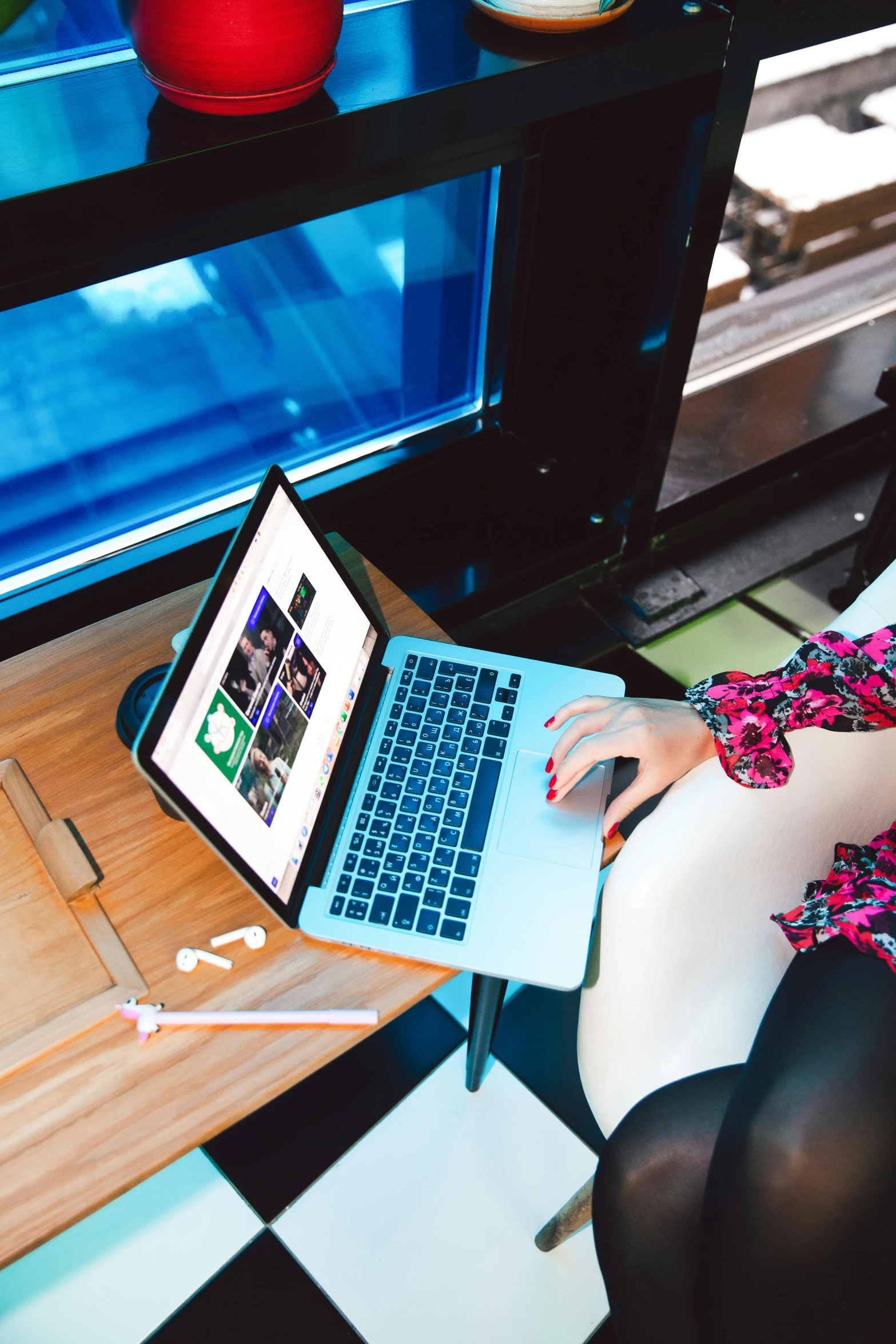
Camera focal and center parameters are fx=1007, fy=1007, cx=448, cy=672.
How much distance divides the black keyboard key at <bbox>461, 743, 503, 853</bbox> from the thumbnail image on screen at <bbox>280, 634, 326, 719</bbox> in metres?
0.20

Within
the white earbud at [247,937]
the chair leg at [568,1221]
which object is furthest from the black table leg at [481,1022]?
the white earbud at [247,937]

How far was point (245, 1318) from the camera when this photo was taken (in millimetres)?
1308

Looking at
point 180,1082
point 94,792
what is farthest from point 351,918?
point 94,792

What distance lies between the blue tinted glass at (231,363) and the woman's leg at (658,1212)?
1192mm

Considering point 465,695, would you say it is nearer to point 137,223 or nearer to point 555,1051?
point 137,223

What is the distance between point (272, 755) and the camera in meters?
0.97

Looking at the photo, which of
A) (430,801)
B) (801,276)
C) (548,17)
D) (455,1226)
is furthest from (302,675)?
(801,276)

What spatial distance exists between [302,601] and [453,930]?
1.21 feet

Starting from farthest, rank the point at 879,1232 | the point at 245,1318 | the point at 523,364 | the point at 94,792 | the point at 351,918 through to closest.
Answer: the point at 523,364 < the point at 245,1318 < the point at 94,792 < the point at 351,918 < the point at 879,1232

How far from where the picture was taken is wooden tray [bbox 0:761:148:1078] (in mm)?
919

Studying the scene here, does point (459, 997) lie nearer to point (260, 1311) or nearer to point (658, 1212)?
point (260, 1311)

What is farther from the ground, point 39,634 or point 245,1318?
point 39,634

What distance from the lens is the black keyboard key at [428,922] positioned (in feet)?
3.18

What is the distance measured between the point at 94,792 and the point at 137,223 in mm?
574
